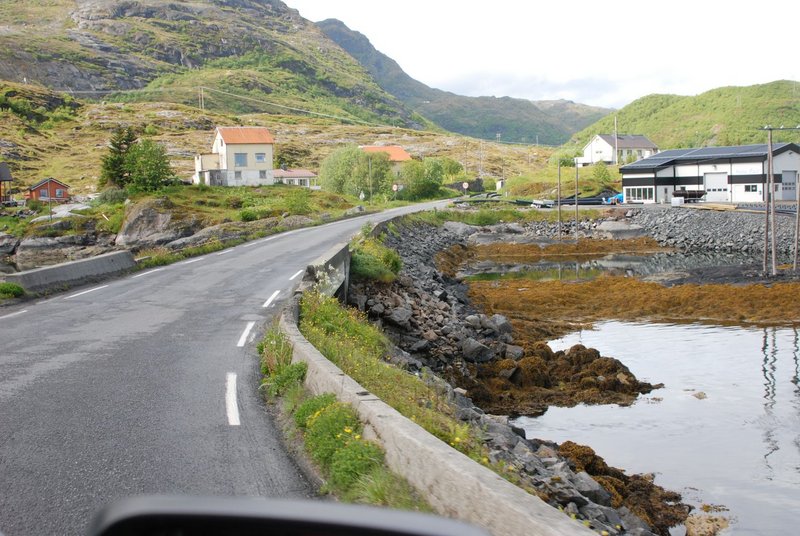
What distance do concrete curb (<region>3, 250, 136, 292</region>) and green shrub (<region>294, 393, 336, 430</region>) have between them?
1458 centimetres

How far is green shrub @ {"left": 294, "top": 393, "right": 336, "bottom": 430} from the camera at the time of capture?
9273mm

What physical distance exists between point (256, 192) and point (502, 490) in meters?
76.2

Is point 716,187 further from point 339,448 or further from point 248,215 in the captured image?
point 339,448

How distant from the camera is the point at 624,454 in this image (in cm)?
1678

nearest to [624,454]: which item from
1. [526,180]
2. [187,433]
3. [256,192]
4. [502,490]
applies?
[187,433]

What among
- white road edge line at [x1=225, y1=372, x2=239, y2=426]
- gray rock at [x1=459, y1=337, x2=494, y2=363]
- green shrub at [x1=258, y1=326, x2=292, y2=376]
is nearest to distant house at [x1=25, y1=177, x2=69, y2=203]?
gray rock at [x1=459, y1=337, x2=494, y2=363]

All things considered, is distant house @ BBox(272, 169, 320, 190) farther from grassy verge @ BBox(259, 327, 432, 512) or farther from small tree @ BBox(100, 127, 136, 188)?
grassy verge @ BBox(259, 327, 432, 512)

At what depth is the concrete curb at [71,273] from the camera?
21.6 m

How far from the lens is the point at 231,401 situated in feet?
35.2

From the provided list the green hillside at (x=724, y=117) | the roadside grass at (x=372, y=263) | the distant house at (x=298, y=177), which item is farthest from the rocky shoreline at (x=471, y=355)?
the green hillside at (x=724, y=117)

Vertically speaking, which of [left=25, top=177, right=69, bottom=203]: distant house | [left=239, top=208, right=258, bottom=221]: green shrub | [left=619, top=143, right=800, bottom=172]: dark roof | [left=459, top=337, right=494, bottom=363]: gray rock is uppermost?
[left=619, top=143, right=800, bottom=172]: dark roof

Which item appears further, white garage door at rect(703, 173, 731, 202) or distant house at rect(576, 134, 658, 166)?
distant house at rect(576, 134, 658, 166)

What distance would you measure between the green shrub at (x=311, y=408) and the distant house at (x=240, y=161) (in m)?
79.9

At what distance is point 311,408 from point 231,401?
5.83 ft
